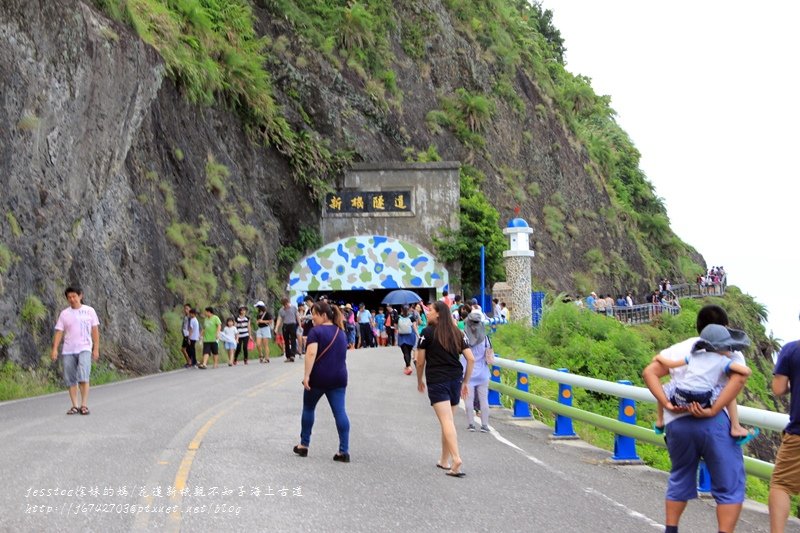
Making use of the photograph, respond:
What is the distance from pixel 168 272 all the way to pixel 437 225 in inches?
662

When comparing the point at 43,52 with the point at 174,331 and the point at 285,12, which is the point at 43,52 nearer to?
the point at 174,331

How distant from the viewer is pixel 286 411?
571 inches

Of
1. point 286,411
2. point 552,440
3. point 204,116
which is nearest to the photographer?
point 552,440

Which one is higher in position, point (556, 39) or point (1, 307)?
point (556, 39)

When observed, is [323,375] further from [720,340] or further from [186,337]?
[186,337]

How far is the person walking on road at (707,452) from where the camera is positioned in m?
6.73

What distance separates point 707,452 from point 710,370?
55cm

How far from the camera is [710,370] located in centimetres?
689

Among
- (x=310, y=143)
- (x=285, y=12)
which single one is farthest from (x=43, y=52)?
(x=285, y=12)

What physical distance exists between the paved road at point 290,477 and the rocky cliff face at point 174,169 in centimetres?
701

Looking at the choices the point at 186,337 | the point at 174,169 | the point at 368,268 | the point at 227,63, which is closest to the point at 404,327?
A: the point at 186,337

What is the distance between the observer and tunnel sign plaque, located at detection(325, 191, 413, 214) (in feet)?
140

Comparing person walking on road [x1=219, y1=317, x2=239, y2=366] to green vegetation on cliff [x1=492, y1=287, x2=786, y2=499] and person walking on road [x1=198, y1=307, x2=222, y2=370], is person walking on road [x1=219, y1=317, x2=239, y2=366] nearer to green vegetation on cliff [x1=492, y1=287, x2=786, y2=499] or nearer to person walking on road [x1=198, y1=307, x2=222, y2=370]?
person walking on road [x1=198, y1=307, x2=222, y2=370]

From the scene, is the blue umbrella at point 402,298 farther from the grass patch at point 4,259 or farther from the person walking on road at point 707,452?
the person walking on road at point 707,452
